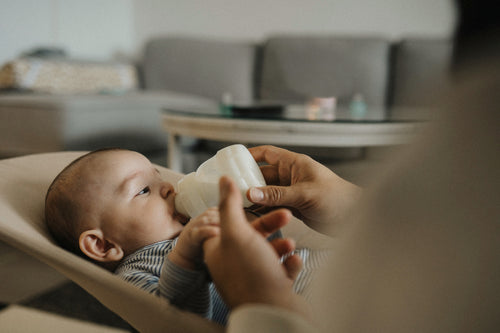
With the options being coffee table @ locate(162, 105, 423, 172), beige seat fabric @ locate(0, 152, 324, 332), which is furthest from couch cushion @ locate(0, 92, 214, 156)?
beige seat fabric @ locate(0, 152, 324, 332)

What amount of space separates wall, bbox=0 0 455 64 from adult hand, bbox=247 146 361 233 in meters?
1.64

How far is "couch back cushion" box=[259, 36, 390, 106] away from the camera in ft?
6.99

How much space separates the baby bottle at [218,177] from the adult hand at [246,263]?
0.12 meters

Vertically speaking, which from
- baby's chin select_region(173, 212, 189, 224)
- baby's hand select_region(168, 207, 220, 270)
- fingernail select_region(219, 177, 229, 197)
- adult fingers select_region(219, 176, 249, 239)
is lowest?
baby's chin select_region(173, 212, 189, 224)

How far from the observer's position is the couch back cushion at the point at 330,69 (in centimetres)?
213

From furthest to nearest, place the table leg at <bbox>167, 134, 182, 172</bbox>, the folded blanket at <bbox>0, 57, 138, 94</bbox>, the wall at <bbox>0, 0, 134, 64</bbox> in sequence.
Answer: the wall at <bbox>0, 0, 134, 64</bbox>, the folded blanket at <bbox>0, 57, 138, 94</bbox>, the table leg at <bbox>167, 134, 182, 172</bbox>

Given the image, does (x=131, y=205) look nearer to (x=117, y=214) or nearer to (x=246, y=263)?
(x=117, y=214)

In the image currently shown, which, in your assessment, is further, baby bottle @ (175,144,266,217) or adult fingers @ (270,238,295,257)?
baby bottle @ (175,144,266,217)

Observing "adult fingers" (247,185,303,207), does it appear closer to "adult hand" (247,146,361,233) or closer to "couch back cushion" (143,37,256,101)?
"adult hand" (247,146,361,233)

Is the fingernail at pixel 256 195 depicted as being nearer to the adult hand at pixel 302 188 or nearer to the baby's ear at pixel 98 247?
the adult hand at pixel 302 188

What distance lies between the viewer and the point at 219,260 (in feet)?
1.04

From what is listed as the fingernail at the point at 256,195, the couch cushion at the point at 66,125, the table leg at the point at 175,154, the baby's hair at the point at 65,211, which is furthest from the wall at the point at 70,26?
the fingernail at the point at 256,195

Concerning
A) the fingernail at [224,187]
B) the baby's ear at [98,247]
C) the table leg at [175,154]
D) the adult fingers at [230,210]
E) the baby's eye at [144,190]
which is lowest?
the table leg at [175,154]

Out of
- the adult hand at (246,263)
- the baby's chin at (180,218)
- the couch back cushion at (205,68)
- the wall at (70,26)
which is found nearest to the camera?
the adult hand at (246,263)
